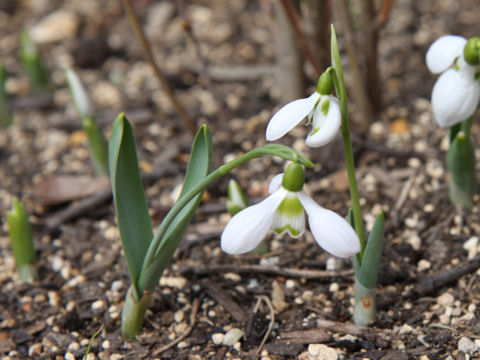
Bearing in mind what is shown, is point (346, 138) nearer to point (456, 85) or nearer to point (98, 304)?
point (456, 85)

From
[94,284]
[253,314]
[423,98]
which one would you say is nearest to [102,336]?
[94,284]

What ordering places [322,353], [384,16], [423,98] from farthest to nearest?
[423,98] → [384,16] → [322,353]

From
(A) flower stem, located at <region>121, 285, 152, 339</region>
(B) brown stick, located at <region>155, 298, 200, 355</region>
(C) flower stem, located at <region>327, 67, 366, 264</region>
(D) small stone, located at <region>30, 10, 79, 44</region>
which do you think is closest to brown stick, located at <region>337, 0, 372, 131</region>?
(C) flower stem, located at <region>327, 67, 366, 264</region>

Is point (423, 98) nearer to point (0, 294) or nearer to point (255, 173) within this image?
point (255, 173)

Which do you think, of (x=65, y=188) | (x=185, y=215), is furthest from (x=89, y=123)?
(x=185, y=215)

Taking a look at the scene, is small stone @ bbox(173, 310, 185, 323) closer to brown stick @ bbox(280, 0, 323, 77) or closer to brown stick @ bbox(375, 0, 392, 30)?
brown stick @ bbox(280, 0, 323, 77)

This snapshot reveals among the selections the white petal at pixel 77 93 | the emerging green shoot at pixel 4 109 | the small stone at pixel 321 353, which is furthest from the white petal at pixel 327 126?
the emerging green shoot at pixel 4 109

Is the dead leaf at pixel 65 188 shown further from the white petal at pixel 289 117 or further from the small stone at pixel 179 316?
the white petal at pixel 289 117

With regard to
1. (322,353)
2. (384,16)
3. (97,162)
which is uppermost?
(384,16)
